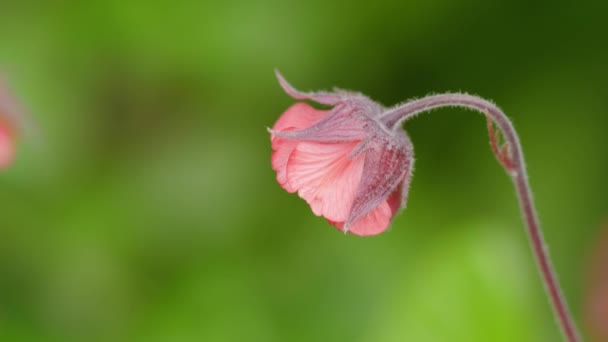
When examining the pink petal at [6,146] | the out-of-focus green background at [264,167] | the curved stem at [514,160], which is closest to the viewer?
the curved stem at [514,160]

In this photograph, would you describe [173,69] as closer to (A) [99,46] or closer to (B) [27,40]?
(A) [99,46]

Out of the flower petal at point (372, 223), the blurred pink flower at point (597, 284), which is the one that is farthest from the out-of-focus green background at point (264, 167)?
the flower petal at point (372, 223)

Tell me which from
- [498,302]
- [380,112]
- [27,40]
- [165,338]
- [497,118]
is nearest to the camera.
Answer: [497,118]

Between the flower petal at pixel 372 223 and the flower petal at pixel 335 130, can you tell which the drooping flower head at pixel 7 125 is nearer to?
the flower petal at pixel 335 130

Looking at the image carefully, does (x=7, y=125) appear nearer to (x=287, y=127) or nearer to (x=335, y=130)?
(x=287, y=127)

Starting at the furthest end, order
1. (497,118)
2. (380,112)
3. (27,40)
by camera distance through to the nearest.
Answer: (27,40) → (380,112) → (497,118)

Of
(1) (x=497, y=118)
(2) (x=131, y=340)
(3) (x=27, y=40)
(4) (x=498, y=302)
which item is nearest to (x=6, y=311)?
(2) (x=131, y=340)
